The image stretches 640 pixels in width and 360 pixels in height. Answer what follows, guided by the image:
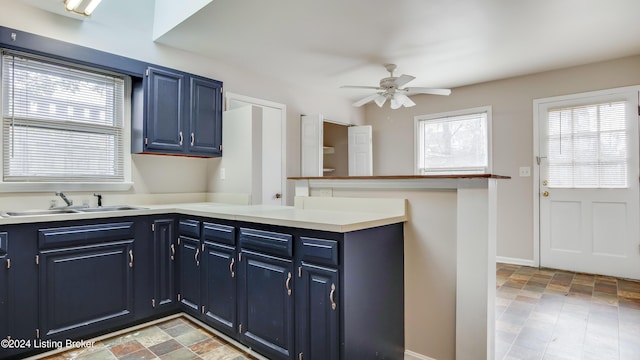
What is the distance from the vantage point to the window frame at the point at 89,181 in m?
2.48

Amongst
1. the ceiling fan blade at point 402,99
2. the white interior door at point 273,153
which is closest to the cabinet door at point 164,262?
the white interior door at point 273,153

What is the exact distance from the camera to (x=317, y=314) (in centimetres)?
171

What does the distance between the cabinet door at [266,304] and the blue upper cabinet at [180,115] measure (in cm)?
156

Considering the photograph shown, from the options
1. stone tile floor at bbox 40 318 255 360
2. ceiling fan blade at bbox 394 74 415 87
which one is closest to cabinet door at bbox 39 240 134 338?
stone tile floor at bbox 40 318 255 360

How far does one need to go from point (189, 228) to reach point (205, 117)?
1.27 meters

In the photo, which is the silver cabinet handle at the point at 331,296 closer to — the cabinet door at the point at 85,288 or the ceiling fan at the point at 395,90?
the cabinet door at the point at 85,288

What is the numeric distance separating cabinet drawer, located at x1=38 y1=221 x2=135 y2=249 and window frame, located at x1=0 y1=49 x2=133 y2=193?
68cm

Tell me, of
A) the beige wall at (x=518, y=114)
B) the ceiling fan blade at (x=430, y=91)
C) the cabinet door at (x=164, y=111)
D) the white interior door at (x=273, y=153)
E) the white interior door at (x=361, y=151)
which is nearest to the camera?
the cabinet door at (x=164, y=111)

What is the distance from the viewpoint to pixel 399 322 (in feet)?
6.69

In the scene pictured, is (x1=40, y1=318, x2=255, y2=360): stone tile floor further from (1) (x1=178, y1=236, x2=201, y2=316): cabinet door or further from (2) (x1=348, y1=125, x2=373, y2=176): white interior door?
(2) (x1=348, y1=125, x2=373, y2=176): white interior door

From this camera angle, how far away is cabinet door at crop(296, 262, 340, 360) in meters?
1.64

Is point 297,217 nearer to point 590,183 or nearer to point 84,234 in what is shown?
point 84,234

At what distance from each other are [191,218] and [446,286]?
73.8 inches

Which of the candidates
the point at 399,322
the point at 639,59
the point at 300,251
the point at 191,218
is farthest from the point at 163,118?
the point at 639,59
